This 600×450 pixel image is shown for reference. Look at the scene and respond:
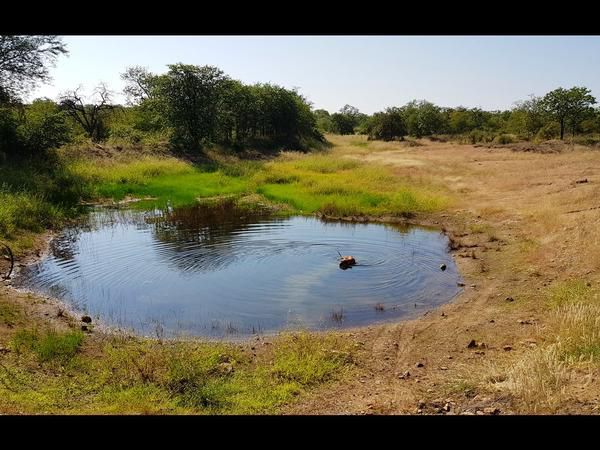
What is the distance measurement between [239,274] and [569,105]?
48.2 meters

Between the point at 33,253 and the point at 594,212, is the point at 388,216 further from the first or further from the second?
the point at 33,253

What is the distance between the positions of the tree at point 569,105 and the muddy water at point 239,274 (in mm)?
39190

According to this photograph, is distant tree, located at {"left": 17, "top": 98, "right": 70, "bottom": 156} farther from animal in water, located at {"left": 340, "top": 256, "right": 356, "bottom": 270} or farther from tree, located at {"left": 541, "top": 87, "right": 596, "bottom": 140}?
tree, located at {"left": 541, "top": 87, "right": 596, "bottom": 140}

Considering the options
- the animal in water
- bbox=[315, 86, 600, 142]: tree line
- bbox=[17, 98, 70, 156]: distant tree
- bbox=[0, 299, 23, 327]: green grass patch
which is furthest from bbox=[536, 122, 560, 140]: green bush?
bbox=[0, 299, 23, 327]: green grass patch

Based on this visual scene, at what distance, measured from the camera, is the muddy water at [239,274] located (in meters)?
10.9

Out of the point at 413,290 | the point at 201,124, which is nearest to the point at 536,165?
the point at 413,290

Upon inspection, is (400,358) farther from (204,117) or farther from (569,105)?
(569,105)

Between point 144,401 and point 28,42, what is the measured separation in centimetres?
2438

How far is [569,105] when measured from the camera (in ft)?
160

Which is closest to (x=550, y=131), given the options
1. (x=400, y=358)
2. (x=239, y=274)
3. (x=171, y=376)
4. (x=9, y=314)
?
(x=239, y=274)

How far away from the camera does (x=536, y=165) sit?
3138 centimetres

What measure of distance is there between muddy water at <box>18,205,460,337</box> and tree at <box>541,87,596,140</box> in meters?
39.2

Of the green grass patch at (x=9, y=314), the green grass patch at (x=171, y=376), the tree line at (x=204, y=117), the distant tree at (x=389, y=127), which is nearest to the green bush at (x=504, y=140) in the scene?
the tree line at (x=204, y=117)

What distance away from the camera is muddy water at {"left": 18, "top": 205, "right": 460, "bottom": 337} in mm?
10859
